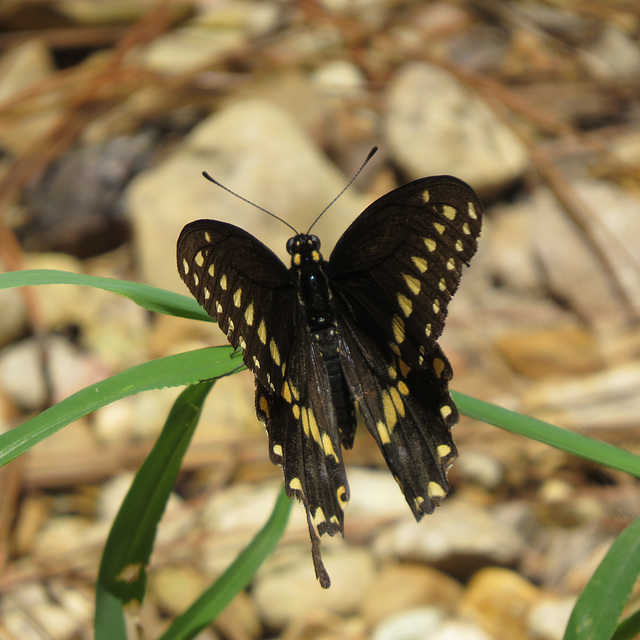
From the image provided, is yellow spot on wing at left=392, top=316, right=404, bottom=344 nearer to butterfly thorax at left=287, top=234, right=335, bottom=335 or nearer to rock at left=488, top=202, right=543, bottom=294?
butterfly thorax at left=287, top=234, right=335, bottom=335

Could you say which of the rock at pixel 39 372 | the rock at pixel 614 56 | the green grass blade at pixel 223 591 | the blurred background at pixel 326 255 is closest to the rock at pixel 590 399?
the blurred background at pixel 326 255

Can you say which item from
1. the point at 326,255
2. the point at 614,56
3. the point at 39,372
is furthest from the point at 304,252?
the point at 614,56

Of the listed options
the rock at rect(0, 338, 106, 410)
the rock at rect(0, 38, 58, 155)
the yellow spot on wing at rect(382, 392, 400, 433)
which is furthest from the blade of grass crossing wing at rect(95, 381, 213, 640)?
the rock at rect(0, 38, 58, 155)

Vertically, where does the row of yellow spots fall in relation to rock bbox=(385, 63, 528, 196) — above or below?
above

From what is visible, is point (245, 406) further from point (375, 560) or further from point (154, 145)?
point (154, 145)

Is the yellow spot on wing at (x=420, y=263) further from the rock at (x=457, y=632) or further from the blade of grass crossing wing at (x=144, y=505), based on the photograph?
the rock at (x=457, y=632)

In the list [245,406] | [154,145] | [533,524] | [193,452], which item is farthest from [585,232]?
[154,145]
